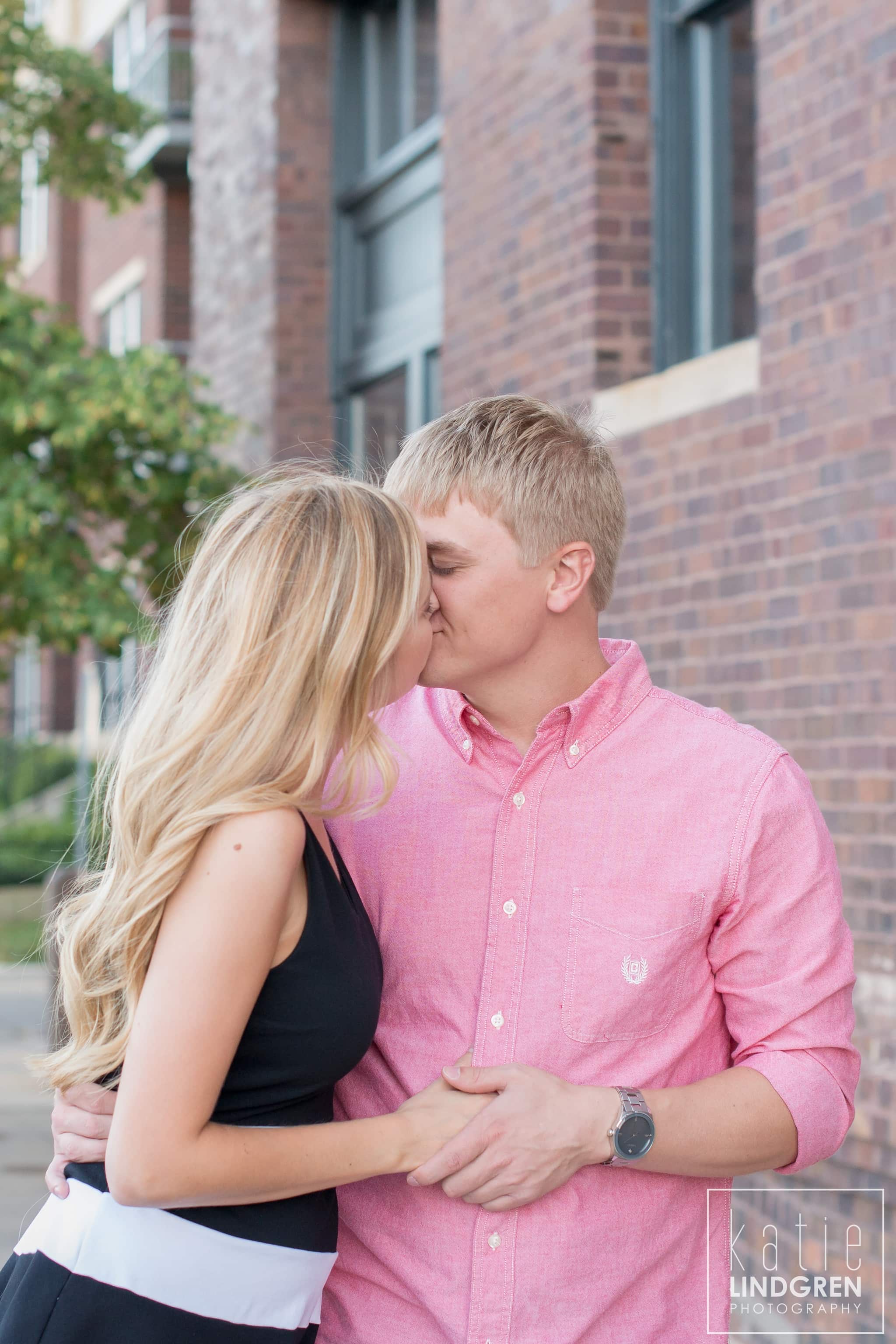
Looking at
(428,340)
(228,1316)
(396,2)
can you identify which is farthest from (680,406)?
(396,2)

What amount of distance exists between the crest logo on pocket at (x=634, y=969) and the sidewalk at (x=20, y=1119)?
97.5 inches

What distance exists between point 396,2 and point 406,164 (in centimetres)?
120

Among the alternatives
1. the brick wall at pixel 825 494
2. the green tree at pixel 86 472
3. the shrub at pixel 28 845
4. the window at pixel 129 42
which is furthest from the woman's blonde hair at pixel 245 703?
the window at pixel 129 42

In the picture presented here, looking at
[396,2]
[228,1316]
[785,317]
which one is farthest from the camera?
[396,2]

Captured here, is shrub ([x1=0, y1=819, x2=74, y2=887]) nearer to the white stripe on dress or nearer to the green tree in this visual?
the green tree

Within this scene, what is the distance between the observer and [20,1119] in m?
7.79

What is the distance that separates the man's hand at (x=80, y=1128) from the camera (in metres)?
2.02

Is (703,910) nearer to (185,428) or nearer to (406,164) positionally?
(185,428)

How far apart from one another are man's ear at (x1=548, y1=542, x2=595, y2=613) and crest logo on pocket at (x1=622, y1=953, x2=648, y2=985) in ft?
1.79

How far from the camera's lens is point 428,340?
318 inches

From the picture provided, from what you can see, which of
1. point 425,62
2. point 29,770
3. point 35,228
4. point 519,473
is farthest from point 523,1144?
point 35,228

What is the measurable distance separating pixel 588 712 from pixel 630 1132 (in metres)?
0.61

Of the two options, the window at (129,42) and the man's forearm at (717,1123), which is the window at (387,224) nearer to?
the man's forearm at (717,1123)

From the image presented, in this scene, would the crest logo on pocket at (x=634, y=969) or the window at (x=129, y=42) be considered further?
the window at (x=129, y=42)
